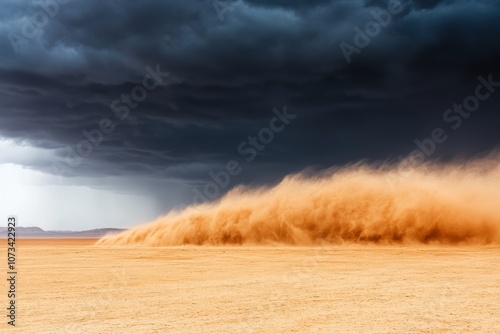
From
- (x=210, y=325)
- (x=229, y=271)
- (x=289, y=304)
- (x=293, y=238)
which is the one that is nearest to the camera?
(x=210, y=325)

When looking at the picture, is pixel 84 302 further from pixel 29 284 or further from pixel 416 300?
pixel 416 300

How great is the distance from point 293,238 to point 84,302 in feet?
82.3

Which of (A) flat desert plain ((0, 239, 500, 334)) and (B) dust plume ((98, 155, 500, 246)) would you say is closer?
(A) flat desert plain ((0, 239, 500, 334))

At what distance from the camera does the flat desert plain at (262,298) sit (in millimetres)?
9445

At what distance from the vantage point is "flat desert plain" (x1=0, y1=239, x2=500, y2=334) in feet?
31.0

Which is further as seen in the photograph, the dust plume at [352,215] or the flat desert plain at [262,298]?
the dust plume at [352,215]

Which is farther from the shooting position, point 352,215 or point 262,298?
point 352,215

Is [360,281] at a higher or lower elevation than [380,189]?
lower

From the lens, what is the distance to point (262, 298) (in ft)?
40.2

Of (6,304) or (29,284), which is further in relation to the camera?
(29,284)

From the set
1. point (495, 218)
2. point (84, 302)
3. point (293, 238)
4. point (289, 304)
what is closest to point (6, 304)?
point (84, 302)

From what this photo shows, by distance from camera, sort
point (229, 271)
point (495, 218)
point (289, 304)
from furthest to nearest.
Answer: point (495, 218)
point (229, 271)
point (289, 304)

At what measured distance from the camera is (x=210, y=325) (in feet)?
31.0

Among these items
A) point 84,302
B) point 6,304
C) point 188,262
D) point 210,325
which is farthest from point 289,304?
point 188,262
